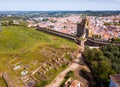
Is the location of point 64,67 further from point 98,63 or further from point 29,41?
point 29,41

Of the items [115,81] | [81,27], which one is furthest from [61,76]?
[81,27]

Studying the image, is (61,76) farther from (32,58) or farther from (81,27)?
(81,27)

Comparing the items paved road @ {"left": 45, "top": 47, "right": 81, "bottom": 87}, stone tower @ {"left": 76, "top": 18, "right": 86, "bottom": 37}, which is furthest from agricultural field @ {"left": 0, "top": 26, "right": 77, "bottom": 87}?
stone tower @ {"left": 76, "top": 18, "right": 86, "bottom": 37}

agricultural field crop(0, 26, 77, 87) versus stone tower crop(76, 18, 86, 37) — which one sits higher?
stone tower crop(76, 18, 86, 37)

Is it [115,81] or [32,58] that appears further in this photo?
[32,58]

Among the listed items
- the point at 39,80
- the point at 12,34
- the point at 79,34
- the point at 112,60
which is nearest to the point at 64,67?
the point at 39,80

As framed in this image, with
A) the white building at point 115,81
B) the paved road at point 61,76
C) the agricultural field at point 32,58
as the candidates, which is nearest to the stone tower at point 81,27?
the agricultural field at point 32,58

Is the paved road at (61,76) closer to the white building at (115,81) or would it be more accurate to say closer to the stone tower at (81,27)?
the white building at (115,81)

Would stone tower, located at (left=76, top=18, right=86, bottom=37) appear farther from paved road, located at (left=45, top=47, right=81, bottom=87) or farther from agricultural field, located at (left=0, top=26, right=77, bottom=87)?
paved road, located at (left=45, top=47, right=81, bottom=87)
